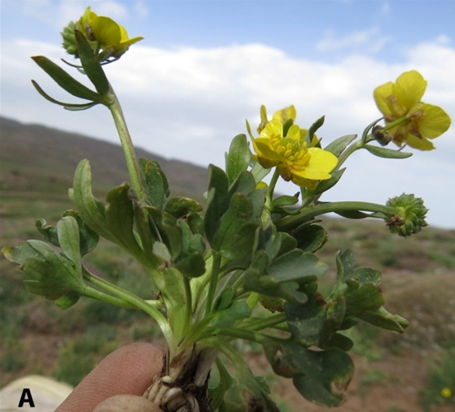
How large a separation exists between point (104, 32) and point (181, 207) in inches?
19.1

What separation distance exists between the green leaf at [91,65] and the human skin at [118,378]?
0.82 meters

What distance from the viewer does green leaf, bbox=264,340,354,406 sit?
831 millimetres

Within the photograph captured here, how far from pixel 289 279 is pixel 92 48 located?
0.71m

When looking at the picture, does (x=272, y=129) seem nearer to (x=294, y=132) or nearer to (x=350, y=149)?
(x=294, y=132)

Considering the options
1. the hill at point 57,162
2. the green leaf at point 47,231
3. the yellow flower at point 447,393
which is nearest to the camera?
the green leaf at point 47,231

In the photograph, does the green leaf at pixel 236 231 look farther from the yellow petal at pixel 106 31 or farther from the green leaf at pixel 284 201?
the yellow petal at pixel 106 31

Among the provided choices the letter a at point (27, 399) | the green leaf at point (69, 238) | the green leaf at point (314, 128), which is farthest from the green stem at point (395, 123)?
the letter a at point (27, 399)

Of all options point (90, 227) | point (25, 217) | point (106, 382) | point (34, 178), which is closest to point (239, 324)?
point (90, 227)

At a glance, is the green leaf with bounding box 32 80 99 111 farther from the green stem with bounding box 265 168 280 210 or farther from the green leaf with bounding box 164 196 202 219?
the green stem with bounding box 265 168 280 210

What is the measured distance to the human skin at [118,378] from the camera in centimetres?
146

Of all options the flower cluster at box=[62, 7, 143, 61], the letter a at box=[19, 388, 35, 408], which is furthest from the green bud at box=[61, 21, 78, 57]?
the letter a at box=[19, 388, 35, 408]

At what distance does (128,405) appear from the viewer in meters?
1.03

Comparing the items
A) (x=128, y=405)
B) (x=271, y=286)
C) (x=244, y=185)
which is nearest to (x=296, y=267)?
(x=271, y=286)

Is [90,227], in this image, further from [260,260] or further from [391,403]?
[391,403]
